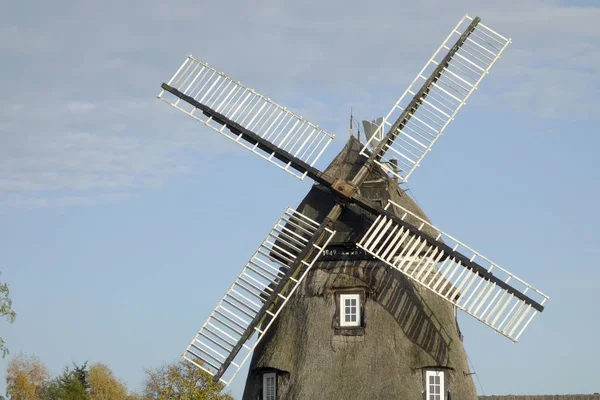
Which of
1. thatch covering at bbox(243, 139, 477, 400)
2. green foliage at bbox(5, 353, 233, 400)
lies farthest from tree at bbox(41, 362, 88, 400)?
thatch covering at bbox(243, 139, 477, 400)

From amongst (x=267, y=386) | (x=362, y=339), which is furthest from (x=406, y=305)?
(x=267, y=386)

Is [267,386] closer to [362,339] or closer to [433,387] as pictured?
[362,339]

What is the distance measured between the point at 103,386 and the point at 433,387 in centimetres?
3907

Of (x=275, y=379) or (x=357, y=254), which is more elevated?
(x=357, y=254)

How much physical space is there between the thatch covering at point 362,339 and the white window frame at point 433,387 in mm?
123

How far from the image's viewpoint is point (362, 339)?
20578mm

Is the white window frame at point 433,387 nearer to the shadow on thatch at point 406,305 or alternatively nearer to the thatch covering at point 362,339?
the thatch covering at point 362,339

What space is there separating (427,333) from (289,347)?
2748mm

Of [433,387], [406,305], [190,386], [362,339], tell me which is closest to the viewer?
[433,387]

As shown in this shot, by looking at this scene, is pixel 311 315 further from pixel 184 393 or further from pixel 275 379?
pixel 184 393

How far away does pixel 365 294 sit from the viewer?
21.0m

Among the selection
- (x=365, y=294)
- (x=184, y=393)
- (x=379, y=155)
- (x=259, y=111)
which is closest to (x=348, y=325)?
(x=365, y=294)

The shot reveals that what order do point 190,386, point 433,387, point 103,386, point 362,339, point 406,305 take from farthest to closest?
point 103,386 < point 190,386 < point 406,305 < point 362,339 < point 433,387

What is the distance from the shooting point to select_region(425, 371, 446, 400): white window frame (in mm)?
20172
